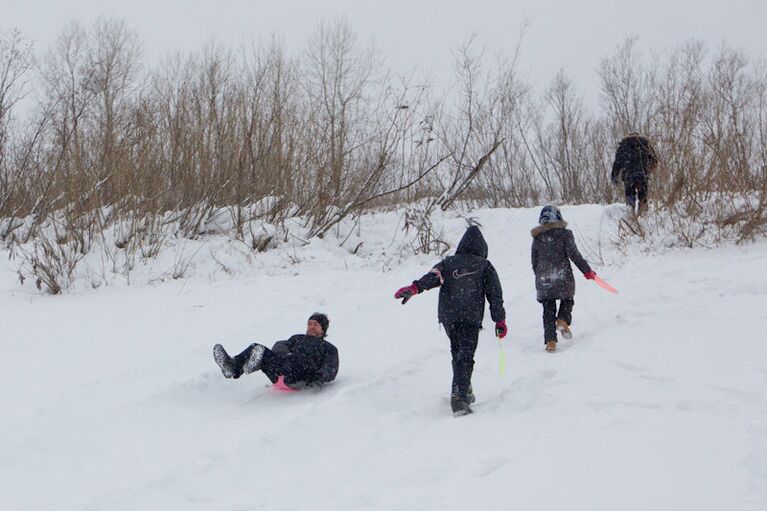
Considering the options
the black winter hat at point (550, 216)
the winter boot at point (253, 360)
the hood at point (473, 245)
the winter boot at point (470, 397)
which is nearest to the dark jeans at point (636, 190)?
the black winter hat at point (550, 216)

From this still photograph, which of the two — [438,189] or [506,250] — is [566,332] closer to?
[506,250]

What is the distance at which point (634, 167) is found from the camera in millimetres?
11078

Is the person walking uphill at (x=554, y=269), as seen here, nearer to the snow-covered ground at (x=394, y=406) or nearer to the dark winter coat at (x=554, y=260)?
the dark winter coat at (x=554, y=260)

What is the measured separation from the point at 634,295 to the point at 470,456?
4.92 metres

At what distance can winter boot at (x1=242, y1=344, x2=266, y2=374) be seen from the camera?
17.9 ft

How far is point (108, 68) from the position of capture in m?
22.6

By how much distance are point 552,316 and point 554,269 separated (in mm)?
526

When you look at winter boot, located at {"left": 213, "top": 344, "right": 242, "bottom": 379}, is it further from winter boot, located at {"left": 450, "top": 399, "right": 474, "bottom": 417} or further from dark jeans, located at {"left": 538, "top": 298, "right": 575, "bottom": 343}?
dark jeans, located at {"left": 538, "top": 298, "right": 575, "bottom": 343}

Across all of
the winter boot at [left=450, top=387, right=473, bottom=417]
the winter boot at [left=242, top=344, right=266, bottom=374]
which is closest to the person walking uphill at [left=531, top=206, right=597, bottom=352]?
the winter boot at [left=450, top=387, right=473, bottom=417]

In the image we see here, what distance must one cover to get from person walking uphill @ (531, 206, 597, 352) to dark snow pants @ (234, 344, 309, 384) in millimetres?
2702

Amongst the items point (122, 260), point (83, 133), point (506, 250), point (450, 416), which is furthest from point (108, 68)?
point (450, 416)

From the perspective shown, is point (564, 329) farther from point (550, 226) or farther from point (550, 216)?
point (550, 216)

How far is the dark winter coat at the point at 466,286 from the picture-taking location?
16.7ft

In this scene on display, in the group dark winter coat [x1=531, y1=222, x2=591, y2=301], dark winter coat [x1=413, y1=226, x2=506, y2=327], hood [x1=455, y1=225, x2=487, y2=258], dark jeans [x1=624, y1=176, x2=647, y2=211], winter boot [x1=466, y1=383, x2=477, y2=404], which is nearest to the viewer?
winter boot [x1=466, y1=383, x2=477, y2=404]
